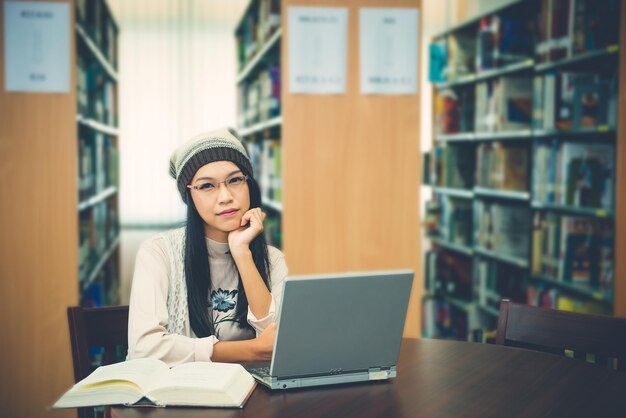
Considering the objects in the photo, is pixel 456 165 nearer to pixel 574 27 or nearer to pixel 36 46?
pixel 574 27

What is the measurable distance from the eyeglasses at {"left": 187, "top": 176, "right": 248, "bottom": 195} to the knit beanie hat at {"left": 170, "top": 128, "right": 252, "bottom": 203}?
1.4 inches

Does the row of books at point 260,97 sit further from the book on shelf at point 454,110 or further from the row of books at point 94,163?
the book on shelf at point 454,110

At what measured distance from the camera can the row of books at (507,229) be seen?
3.80 metres

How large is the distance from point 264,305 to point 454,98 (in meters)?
3.09

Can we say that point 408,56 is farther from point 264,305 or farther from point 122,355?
point 122,355

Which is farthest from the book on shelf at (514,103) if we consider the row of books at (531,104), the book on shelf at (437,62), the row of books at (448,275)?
the row of books at (448,275)

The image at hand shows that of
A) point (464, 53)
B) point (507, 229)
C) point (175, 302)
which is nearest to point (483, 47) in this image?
point (464, 53)

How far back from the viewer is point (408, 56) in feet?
9.46

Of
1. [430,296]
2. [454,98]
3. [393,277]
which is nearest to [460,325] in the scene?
[430,296]

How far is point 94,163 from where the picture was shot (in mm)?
3602

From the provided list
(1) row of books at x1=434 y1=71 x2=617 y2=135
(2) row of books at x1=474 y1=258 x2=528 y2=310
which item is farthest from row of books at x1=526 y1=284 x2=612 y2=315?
(1) row of books at x1=434 y1=71 x2=617 y2=135

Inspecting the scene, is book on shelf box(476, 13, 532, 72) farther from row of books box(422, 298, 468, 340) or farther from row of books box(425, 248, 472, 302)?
row of books box(422, 298, 468, 340)

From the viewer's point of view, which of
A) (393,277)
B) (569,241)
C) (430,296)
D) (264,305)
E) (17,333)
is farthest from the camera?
(430,296)

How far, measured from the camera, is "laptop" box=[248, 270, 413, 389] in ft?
3.86
